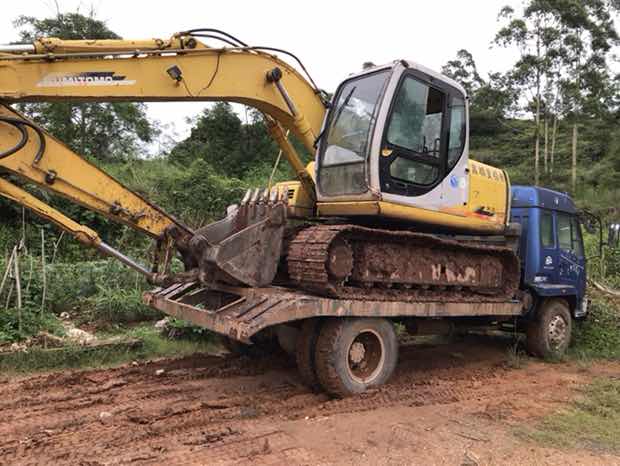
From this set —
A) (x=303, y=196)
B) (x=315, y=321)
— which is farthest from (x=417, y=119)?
(x=315, y=321)

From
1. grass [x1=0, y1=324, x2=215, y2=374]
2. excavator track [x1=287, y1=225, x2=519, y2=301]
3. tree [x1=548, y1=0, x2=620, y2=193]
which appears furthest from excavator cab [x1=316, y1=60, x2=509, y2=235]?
tree [x1=548, y1=0, x2=620, y2=193]

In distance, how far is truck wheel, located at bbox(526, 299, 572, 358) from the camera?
767 cm

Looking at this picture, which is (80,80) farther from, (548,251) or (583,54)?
(583,54)

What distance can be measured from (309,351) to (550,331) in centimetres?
421

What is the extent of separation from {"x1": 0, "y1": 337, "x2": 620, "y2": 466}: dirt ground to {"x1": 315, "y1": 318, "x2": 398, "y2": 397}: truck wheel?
0.17 m

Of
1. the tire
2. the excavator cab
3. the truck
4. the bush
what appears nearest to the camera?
the truck

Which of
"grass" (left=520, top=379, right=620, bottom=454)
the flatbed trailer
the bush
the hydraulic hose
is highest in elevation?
the hydraulic hose

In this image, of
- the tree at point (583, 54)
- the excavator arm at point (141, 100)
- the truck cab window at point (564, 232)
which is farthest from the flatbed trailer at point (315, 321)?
the tree at point (583, 54)

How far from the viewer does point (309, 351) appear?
5.28m

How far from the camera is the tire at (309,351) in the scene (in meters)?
5.28

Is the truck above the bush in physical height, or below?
above

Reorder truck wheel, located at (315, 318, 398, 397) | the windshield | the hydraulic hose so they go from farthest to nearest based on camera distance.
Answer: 1. the windshield
2. truck wheel, located at (315, 318, 398, 397)
3. the hydraulic hose

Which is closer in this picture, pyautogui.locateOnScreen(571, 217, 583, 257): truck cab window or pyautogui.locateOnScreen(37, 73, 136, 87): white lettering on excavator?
pyautogui.locateOnScreen(37, 73, 136, 87): white lettering on excavator

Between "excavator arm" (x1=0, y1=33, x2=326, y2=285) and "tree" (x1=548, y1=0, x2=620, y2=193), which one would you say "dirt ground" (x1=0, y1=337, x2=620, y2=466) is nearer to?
"excavator arm" (x1=0, y1=33, x2=326, y2=285)
